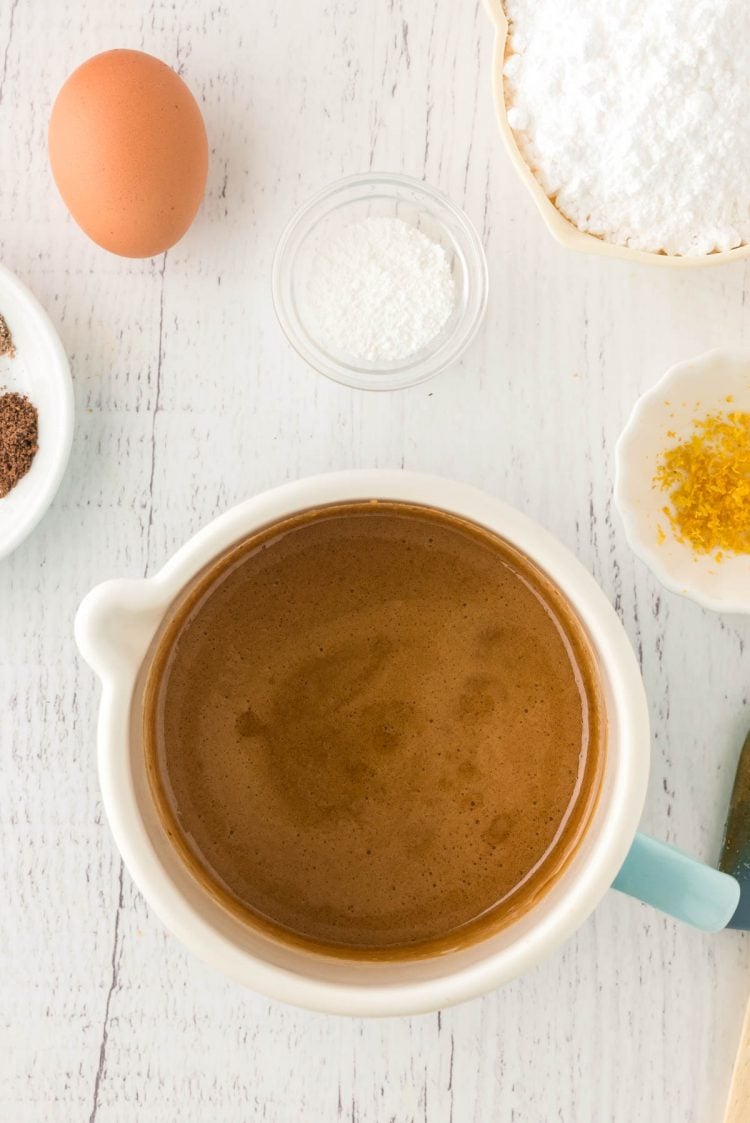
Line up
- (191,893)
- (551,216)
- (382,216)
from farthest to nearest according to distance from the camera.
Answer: (382,216), (551,216), (191,893)

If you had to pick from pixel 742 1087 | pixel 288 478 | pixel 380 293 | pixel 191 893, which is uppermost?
pixel 380 293

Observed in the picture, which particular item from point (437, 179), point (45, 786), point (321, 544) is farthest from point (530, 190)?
point (45, 786)

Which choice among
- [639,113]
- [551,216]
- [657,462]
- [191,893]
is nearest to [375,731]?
[191,893]

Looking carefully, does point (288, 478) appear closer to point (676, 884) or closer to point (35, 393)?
point (35, 393)

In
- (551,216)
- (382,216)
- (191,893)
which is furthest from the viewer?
(382,216)

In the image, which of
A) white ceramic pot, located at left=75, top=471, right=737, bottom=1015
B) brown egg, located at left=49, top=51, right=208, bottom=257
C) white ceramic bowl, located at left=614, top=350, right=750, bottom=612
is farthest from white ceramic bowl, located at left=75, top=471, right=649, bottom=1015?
brown egg, located at left=49, top=51, right=208, bottom=257

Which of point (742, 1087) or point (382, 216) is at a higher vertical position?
point (382, 216)

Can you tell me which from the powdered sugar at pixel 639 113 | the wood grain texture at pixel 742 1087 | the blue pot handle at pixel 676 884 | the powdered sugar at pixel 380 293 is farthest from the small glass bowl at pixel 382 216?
the wood grain texture at pixel 742 1087
